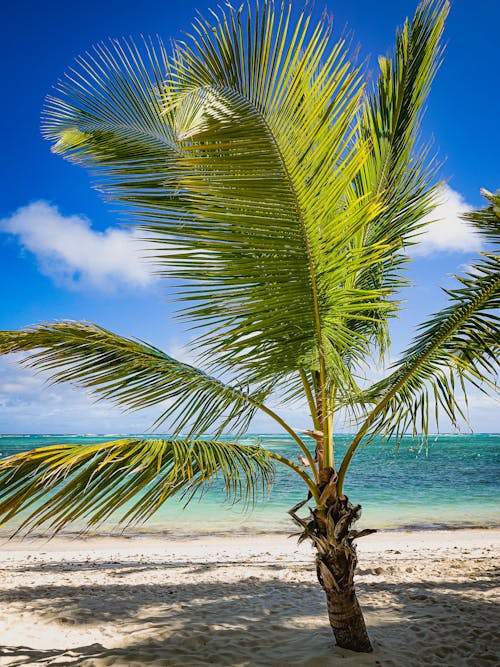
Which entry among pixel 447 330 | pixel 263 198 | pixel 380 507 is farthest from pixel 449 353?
pixel 380 507

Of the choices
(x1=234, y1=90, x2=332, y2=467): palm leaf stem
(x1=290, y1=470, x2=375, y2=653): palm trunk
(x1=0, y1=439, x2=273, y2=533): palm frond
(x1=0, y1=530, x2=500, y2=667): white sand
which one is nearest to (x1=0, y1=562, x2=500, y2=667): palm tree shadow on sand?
(x1=0, y1=530, x2=500, y2=667): white sand

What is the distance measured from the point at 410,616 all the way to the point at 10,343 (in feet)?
14.0

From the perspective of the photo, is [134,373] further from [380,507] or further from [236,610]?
[380,507]

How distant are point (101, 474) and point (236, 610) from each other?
10.9ft

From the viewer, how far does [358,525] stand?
1352 centimetres

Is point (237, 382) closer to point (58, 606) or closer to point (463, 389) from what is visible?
point (463, 389)

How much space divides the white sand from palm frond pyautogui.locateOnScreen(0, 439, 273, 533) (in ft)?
5.55

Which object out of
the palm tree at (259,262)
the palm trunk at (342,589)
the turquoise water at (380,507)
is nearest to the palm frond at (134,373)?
the palm tree at (259,262)

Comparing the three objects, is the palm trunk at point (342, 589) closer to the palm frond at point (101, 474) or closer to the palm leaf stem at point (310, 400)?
the palm leaf stem at point (310, 400)

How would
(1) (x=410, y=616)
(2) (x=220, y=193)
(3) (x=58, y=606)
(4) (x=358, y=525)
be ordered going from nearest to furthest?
(2) (x=220, y=193) → (1) (x=410, y=616) → (3) (x=58, y=606) → (4) (x=358, y=525)

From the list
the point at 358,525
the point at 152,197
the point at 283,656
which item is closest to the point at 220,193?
the point at 152,197

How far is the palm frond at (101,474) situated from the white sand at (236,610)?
1.69 metres

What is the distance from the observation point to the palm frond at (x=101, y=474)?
7.61 feet

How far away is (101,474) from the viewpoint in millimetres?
2541
